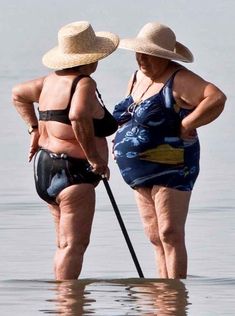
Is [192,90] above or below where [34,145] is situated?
above

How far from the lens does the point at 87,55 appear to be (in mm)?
12023

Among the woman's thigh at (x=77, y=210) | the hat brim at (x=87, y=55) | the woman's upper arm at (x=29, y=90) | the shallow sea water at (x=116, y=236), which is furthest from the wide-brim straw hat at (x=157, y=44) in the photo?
the shallow sea water at (x=116, y=236)

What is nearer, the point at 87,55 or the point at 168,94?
the point at 87,55

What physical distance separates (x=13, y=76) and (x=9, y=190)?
9.05 meters

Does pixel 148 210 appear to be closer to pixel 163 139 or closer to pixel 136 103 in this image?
pixel 163 139

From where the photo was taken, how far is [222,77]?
81.6 feet

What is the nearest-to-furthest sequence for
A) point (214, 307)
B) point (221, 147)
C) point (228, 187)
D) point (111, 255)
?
point (214, 307) < point (111, 255) < point (228, 187) < point (221, 147)

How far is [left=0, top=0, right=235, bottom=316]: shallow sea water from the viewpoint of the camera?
11328 millimetres

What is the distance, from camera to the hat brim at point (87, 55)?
39.3 feet

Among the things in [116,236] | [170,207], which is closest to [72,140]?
[170,207]

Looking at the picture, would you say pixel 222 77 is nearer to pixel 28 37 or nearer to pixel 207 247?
pixel 28 37

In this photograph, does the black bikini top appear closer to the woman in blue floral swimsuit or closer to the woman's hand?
the woman in blue floral swimsuit

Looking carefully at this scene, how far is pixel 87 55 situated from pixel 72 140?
1.71 ft

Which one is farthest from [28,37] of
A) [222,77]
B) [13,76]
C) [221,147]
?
[221,147]
